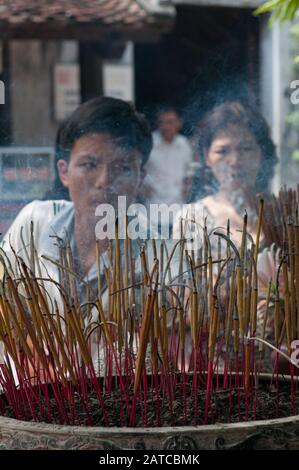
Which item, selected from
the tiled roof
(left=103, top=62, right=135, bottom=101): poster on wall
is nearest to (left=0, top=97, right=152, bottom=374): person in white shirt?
the tiled roof

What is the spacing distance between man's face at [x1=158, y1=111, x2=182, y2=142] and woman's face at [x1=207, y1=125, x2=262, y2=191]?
16cm

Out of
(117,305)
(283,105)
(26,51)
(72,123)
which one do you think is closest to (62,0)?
(26,51)

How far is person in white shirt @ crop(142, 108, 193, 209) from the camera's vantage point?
276 centimetres

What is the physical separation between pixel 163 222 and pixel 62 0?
3.74 meters

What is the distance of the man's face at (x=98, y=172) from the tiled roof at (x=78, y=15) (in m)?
3.10

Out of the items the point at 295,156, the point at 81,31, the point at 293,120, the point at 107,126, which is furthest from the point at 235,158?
the point at 81,31

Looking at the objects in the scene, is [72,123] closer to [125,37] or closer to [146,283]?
[146,283]

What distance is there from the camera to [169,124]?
3.18 meters

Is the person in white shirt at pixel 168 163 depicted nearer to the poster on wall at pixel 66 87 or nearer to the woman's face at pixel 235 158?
the woman's face at pixel 235 158

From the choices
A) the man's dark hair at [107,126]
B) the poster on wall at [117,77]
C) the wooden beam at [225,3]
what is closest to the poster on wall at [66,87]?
the poster on wall at [117,77]

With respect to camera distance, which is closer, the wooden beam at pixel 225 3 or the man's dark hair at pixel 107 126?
the man's dark hair at pixel 107 126

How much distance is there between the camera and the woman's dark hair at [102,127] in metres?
2.61

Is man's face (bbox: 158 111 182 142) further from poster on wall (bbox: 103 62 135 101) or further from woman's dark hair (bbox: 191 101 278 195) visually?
poster on wall (bbox: 103 62 135 101)

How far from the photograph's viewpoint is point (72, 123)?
2.64m
